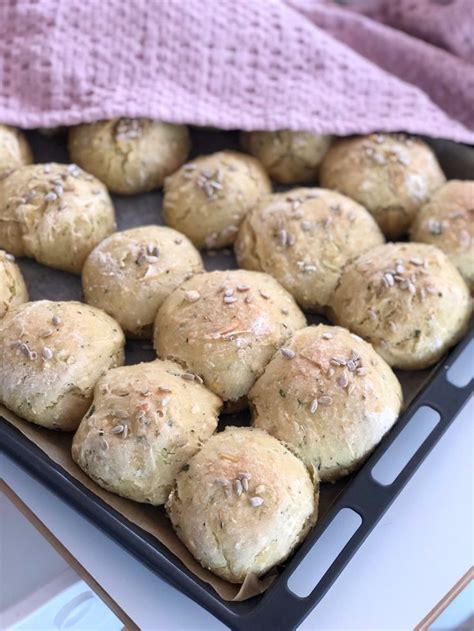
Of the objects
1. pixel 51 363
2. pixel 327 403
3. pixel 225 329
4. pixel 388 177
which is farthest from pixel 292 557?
pixel 388 177

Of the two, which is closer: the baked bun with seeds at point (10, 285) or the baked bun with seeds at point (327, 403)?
the baked bun with seeds at point (327, 403)

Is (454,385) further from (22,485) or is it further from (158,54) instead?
(158,54)

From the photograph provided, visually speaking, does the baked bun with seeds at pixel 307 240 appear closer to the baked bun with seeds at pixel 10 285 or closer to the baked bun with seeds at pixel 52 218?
the baked bun with seeds at pixel 52 218

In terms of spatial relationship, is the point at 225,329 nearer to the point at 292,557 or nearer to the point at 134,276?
the point at 134,276

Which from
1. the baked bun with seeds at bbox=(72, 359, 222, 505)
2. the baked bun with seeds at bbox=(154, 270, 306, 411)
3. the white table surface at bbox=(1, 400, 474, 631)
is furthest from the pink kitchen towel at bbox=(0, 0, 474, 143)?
the white table surface at bbox=(1, 400, 474, 631)

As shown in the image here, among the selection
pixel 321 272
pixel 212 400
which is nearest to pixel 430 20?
pixel 321 272

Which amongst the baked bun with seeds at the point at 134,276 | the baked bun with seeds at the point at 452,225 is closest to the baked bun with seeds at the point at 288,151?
the baked bun with seeds at the point at 452,225

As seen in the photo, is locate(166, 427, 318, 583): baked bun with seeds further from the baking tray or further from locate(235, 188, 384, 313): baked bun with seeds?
locate(235, 188, 384, 313): baked bun with seeds
